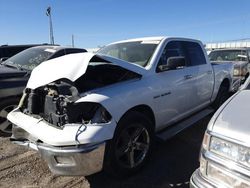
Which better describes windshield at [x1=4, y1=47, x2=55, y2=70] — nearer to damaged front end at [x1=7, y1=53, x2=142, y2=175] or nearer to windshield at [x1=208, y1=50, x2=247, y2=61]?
damaged front end at [x1=7, y1=53, x2=142, y2=175]

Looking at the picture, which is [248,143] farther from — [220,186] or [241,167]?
[220,186]

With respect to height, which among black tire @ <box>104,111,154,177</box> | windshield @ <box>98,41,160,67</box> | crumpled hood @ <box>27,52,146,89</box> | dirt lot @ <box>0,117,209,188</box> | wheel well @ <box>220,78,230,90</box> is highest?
windshield @ <box>98,41,160,67</box>

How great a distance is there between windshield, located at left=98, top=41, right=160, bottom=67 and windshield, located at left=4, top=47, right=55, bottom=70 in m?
1.59

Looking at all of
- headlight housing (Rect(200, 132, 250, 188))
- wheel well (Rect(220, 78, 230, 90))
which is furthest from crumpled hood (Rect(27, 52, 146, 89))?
wheel well (Rect(220, 78, 230, 90))

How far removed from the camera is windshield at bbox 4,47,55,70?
5.99 meters

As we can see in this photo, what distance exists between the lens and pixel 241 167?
6.49ft

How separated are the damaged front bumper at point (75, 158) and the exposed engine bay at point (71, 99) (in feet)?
1.06

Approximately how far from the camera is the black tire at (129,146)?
10.8 ft

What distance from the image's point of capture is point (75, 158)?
2943 millimetres

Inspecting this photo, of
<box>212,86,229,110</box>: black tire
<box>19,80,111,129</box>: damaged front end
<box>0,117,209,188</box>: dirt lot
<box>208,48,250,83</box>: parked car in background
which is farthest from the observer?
<box>208,48,250,83</box>: parked car in background

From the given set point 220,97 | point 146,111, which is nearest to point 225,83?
point 220,97

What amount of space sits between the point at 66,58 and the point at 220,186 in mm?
2658

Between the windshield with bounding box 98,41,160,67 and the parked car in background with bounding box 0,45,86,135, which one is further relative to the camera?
the parked car in background with bounding box 0,45,86,135

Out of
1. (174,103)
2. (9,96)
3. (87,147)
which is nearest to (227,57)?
(174,103)
